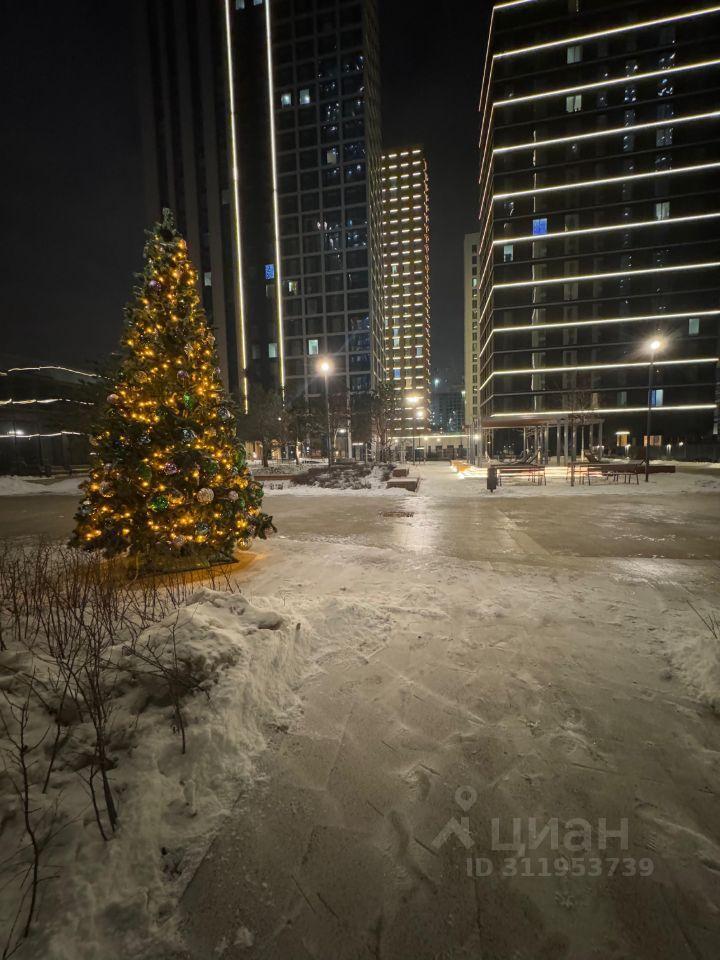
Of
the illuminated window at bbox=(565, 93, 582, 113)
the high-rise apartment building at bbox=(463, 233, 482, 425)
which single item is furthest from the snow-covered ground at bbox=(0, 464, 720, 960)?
the high-rise apartment building at bbox=(463, 233, 482, 425)

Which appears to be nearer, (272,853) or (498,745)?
(272,853)

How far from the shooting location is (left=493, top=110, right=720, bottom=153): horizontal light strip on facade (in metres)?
43.8

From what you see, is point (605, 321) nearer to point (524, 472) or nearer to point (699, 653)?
point (524, 472)

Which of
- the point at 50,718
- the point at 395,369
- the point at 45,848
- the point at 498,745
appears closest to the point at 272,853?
the point at 45,848

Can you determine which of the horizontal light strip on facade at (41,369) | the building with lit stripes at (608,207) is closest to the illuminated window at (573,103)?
the building with lit stripes at (608,207)

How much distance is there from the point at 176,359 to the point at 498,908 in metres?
7.10

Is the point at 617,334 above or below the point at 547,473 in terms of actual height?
above

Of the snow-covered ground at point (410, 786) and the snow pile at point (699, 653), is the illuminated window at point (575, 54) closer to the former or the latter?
the snow-covered ground at point (410, 786)

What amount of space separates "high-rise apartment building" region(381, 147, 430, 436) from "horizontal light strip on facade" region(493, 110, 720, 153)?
7281 cm

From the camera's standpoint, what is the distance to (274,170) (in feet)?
204

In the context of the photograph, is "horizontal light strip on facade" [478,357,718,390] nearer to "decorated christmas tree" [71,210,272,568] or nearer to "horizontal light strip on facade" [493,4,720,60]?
"horizontal light strip on facade" [493,4,720,60]

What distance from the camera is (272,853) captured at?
1.98 metres

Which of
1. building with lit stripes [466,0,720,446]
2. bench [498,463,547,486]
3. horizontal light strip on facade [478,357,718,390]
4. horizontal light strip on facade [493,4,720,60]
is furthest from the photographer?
horizontal light strip on facade [478,357,718,390]

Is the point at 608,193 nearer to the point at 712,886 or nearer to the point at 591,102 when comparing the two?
the point at 591,102
